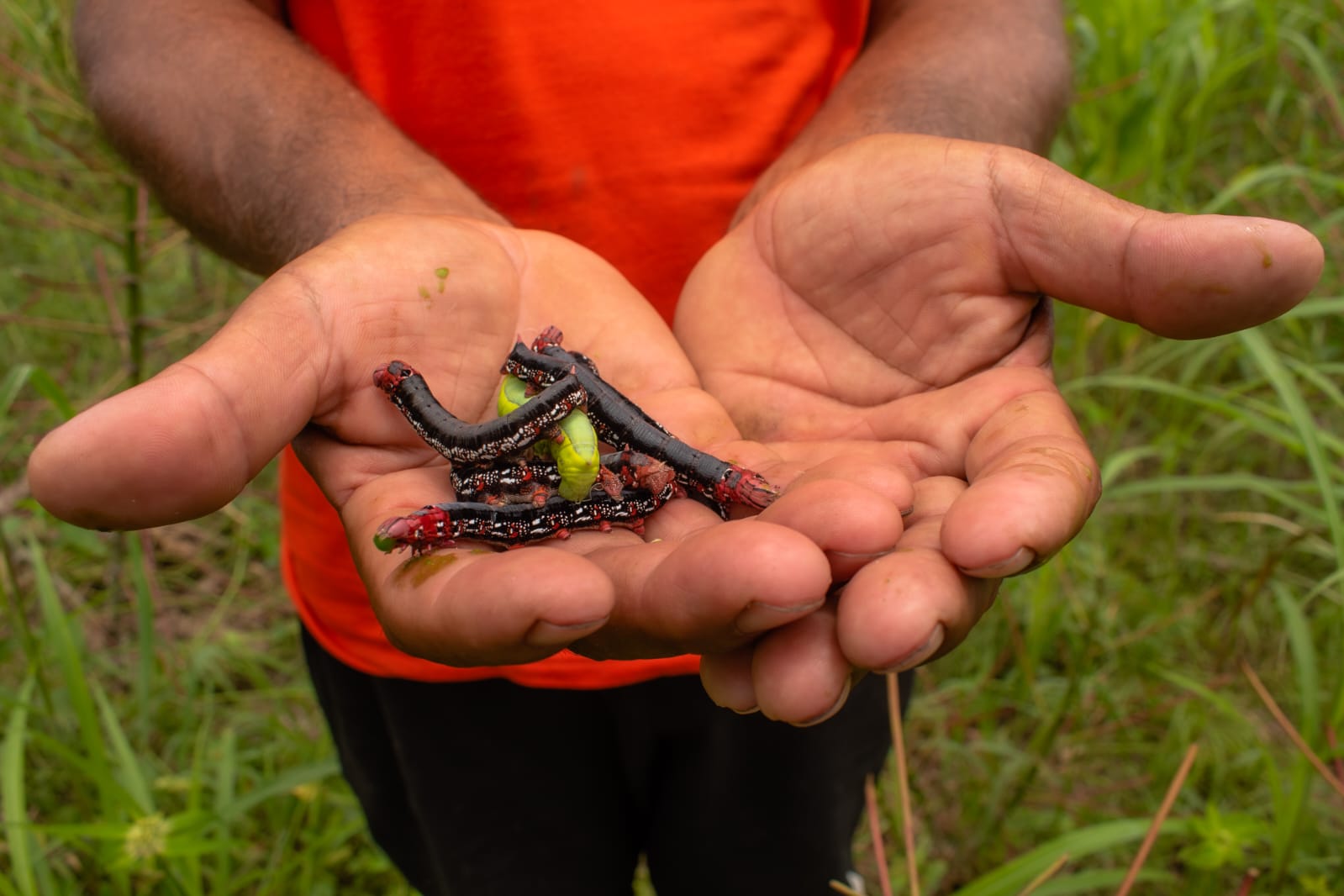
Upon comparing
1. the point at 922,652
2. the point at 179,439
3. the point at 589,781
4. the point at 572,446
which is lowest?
the point at 589,781

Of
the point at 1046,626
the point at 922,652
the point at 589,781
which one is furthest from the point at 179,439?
the point at 1046,626

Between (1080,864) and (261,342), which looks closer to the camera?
(261,342)

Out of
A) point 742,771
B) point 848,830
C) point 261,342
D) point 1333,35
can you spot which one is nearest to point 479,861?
point 742,771

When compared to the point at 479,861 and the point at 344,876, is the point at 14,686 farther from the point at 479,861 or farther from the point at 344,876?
the point at 479,861

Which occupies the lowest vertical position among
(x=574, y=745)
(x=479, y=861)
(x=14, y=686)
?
(x=14, y=686)

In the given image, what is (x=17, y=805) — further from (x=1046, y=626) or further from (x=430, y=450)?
(x=1046, y=626)

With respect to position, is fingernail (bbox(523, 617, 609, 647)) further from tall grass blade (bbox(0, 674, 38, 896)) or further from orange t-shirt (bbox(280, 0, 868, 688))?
tall grass blade (bbox(0, 674, 38, 896))

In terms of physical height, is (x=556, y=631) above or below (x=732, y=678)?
above

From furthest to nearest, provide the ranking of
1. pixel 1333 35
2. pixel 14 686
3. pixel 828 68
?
pixel 1333 35 < pixel 14 686 < pixel 828 68
